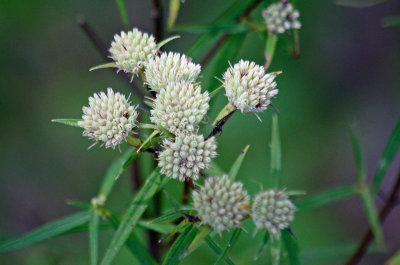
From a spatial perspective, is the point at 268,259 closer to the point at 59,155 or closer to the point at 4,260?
the point at 4,260

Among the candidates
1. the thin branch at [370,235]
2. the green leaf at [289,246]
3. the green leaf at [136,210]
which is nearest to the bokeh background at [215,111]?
the thin branch at [370,235]

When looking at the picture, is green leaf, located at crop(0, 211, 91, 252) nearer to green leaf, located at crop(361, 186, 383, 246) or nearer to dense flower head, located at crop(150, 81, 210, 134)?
dense flower head, located at crop(150, 81, 210, 134)

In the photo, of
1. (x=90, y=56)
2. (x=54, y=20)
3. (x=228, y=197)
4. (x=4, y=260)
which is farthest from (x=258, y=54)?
(x=4, y=260)

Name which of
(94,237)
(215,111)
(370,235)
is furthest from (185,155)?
(215,111)

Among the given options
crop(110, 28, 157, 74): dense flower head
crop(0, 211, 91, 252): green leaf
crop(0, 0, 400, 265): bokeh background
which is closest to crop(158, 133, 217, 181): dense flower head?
crop(110, 28, 157, 74): dense flower head

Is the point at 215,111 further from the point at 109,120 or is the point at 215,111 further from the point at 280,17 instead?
the point at 109,120

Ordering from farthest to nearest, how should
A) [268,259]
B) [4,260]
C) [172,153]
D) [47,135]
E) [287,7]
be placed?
[47,135] < [4,260] < [268,259] < [287,7] < [172,153]

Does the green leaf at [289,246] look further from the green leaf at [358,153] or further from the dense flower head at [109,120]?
the green leaf at [358,153]
